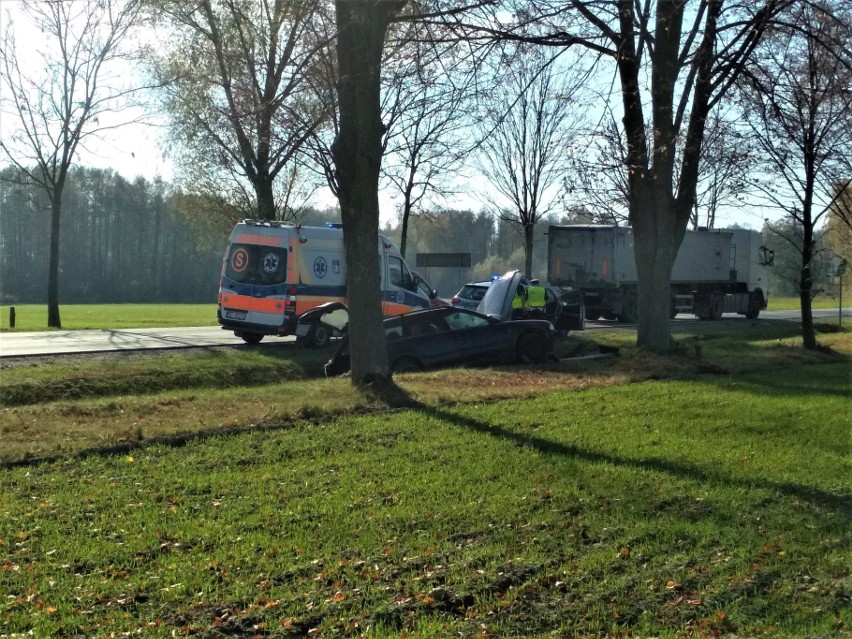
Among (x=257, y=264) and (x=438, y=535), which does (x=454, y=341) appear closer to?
(x=257, y=264)

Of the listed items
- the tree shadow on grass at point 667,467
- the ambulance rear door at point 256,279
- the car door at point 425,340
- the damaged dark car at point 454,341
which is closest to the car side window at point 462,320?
the damaged dark car at point 454,341

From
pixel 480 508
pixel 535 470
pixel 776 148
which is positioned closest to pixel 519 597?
pixel 480 508

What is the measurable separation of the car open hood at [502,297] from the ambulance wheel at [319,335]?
375 centimetres

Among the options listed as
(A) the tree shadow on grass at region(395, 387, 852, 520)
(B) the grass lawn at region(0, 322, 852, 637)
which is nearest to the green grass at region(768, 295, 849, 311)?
(B) the grass lawn at region(0, 322, 852, 637)

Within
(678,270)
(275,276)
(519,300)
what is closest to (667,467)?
(275,276)

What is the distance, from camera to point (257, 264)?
877 inches

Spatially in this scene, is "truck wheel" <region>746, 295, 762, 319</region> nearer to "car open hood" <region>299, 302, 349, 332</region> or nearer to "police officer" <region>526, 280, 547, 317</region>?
"police officer" <region>526, 280, 547, 317</region>

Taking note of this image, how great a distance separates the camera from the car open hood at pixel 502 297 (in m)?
22.8

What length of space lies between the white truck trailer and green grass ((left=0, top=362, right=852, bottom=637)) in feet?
84.6

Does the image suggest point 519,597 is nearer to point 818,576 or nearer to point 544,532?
point 544,532

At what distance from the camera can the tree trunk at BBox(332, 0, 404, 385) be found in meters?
12.7

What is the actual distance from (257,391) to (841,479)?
8.25 meters

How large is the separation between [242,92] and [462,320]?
6.37 m

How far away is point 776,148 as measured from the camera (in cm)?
1866
